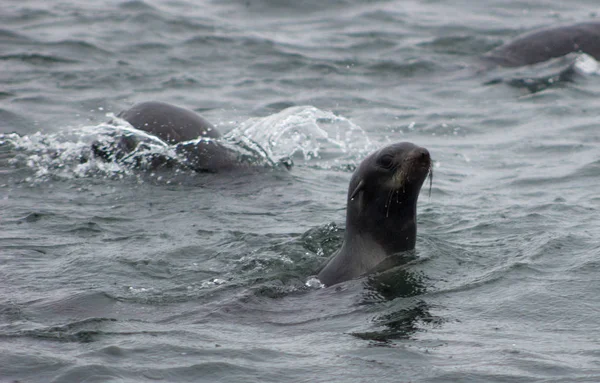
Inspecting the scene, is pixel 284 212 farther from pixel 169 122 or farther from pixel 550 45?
pixel 550 45

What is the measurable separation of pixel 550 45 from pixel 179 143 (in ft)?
19.2

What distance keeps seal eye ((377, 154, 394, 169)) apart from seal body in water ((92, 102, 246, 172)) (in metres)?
2.60

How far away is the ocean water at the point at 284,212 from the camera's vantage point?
4.93 metres

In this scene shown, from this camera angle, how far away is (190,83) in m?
12.5

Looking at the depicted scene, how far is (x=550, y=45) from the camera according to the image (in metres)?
12.4

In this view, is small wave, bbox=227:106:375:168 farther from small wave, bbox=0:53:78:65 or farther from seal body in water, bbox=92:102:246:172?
small wave, bbox=0:53:78:65

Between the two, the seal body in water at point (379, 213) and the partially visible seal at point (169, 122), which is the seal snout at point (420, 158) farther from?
the partially visible seal at point (169, 122)

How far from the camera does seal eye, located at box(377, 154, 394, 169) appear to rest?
→ 20.1 ft

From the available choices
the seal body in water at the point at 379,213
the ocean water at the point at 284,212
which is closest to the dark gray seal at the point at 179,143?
the ocean water at the point at 284,212

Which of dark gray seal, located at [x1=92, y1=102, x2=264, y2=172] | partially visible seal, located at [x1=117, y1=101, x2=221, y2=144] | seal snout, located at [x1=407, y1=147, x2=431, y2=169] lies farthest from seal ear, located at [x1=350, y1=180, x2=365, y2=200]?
partially visible seal, located at [x1=117, y1=101, x2=221, y2=144]

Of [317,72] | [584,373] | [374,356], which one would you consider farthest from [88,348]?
[317,72]

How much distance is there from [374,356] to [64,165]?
4596 millimetres

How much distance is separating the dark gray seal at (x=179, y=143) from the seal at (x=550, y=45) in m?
5.01

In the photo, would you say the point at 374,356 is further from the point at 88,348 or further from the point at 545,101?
the point at 545,101
